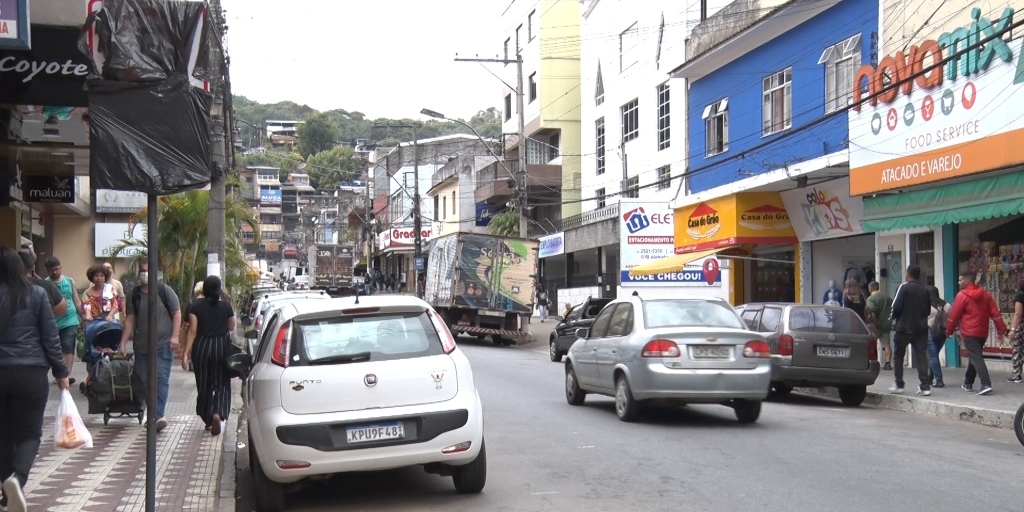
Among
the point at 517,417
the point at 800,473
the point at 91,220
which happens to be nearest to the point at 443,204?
the point at 91,220

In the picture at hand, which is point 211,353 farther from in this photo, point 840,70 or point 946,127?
point 840,70

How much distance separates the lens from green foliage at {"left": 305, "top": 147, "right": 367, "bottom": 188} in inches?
4333

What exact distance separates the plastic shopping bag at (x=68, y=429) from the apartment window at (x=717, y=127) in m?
22.7

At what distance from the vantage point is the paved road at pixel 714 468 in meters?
7.78

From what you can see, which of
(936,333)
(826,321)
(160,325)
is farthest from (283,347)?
(936,333)

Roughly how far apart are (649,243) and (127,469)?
22791mm

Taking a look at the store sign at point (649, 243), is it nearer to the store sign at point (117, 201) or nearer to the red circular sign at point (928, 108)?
the red circular sign at point (928, 108)

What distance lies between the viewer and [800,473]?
8.80 meters

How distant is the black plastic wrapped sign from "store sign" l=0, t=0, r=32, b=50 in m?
1.64

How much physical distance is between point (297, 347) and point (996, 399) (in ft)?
35.5

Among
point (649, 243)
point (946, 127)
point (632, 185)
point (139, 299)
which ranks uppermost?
point (632, 185)

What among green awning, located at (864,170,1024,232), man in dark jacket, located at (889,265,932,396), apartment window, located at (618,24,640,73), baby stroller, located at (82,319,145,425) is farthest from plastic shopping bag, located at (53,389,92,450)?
apartment window, located at (618,24,640,73)

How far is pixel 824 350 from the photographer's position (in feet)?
49.0

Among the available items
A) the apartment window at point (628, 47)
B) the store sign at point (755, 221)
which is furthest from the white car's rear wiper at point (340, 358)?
the apartment window at point (628, 47)
